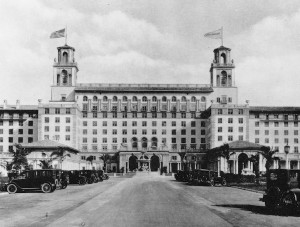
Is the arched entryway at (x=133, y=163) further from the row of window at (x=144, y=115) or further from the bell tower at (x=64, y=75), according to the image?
the bell tower at (x=64, y=75)

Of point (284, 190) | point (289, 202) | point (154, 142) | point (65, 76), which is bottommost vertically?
point (289, 202)

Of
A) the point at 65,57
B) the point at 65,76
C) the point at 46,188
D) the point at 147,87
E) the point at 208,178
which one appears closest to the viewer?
the point at 46,188

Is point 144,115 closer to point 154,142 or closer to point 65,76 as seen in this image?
point 154,142

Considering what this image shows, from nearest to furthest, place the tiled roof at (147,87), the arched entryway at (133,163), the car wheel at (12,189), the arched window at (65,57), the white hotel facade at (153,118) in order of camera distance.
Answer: the car wheel at (12,189), the white hotel facade at (153,118), the arched entryway at (133,163), the arched window at (65,57), the tiled roof at (147,87)

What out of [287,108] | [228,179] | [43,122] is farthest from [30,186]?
[287,108]

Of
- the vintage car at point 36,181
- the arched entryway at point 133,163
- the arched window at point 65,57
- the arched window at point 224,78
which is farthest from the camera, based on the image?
the arched window at point 224,78

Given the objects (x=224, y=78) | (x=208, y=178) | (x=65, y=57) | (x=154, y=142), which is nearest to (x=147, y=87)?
(x=154, y=142)

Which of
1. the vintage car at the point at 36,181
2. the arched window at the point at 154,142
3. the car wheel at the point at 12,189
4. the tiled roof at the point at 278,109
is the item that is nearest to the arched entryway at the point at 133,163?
the arched window at the point at 154,142
